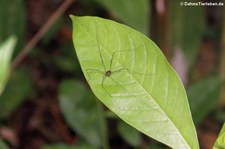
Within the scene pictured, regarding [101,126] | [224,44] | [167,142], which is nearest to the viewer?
[167,142]

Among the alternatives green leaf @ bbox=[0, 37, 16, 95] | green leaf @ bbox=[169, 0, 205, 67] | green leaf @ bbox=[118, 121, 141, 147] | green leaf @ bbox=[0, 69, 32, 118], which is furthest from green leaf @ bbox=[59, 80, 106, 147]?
green leaf @ bbox=[0, 37, 16, 95]

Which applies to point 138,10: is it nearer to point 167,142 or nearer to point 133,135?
point 133,135

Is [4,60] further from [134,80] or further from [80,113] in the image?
[80,113]

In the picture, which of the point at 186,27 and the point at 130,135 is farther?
the point at 186,27

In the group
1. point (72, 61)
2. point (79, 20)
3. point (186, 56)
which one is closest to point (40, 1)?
point (72, 61)

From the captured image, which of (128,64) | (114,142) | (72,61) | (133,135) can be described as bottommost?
(114,142)

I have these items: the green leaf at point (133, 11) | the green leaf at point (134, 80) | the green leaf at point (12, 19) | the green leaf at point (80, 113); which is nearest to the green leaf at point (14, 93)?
the green leaf at point (12, 19)

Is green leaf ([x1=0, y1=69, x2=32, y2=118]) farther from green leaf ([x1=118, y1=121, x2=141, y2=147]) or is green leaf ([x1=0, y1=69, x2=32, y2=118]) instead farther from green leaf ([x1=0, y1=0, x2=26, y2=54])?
green leaf ([x1=118, y1=121, x2=141, y2=147])

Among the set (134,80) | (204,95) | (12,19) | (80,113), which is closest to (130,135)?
(80,113)
